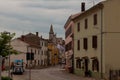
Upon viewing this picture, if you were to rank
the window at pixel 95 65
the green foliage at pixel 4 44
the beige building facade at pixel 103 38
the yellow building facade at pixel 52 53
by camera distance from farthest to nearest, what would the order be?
1. the yellow building facade at pixel 52 53
2. the window at pixel 95 65
3. the beige building facade at pixel 103 38
4. the green foliage at pixel 4 44

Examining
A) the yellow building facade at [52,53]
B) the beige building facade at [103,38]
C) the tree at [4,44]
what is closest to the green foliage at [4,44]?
the tree at [4,44]

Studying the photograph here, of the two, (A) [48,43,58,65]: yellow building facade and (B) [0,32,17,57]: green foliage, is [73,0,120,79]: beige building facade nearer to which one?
(B) [0,32,17,57]: green foliage

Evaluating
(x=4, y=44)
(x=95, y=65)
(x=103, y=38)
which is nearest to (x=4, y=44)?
(x=4, y=44)

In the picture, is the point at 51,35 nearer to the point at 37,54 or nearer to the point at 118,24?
the point at 37,54

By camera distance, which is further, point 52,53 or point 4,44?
point 52,53

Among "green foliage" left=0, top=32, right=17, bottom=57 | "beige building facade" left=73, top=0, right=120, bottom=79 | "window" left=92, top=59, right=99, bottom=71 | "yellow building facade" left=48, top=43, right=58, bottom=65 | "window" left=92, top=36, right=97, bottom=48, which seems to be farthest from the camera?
"yellow building facade" left=48, top=43, right=58, bottom=65

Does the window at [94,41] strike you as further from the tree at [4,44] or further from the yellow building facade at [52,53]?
the yellow building facade at [52,53]

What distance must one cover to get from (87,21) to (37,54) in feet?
243

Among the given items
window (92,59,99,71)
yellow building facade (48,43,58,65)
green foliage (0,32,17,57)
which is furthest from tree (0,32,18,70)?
yellow building facade (48,43,58,65)

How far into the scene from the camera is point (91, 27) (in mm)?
59406

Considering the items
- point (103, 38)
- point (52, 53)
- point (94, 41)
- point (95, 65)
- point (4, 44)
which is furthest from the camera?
point (52, 53)

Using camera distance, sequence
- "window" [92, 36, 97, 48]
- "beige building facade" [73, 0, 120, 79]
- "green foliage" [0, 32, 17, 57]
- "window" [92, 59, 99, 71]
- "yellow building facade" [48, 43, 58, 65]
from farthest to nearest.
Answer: "yellow building facade" [48, 43, 58, 65] → "window" [92, 36, 97, 48] → "window" [92, 59, 99, 71] → "beige building facade" [73, 0, 120, 79] → "green foliage" [0, 32, 17, 57]

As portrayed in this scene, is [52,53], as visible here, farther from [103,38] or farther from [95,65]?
[103,38]

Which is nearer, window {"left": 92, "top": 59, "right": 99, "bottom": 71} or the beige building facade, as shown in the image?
the beige building facade
